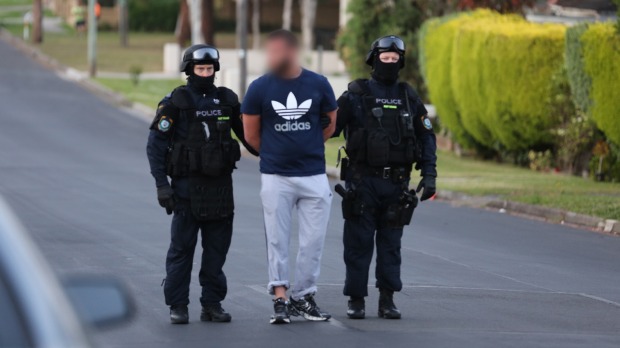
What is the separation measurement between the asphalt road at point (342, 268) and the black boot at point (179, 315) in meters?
0.09

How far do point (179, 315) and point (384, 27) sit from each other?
1057 inches

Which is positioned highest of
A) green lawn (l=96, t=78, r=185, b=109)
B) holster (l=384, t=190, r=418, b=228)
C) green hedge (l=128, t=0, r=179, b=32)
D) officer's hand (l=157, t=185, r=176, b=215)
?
officer's hand (l=157, t=185, r=176, b=215)

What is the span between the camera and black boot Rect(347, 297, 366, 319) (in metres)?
10.3

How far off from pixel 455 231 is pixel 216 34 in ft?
204

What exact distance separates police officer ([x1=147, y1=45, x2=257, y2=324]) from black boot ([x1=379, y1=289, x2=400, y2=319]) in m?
1.08

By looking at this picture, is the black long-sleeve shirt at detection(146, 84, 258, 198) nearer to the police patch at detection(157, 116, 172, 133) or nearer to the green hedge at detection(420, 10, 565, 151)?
the police patch at detection(157, 116, 172, 133)

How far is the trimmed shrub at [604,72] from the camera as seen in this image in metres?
22.0

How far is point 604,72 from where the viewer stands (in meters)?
22.3

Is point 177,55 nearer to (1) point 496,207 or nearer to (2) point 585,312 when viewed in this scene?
(1) point 496,207

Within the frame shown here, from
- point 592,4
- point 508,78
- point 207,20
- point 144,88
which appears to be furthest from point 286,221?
point 207,20

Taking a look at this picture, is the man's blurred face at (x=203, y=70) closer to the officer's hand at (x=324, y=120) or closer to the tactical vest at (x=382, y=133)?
the officer's hand at (x=324, y=120)

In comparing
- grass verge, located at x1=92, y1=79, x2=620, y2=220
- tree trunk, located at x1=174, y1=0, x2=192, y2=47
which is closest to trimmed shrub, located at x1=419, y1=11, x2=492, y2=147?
grass verge, located at x1=92, y1=79, x2=620, y2=220

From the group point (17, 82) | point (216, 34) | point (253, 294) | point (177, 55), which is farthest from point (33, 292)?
point (216, 34)

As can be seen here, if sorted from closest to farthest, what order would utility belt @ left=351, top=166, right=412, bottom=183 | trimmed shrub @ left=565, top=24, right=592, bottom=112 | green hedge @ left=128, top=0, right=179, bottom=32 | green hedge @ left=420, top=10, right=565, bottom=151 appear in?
utility belt @ left=351, top=166, right=412, bottom=183 < trimmed shrub @ left=565, top=24, right=592, bottom=112 < green hedge @ left=420, top=10, right=565, bottom=151 < green hedge @ left=128, top=0, right=179, bottom=32
